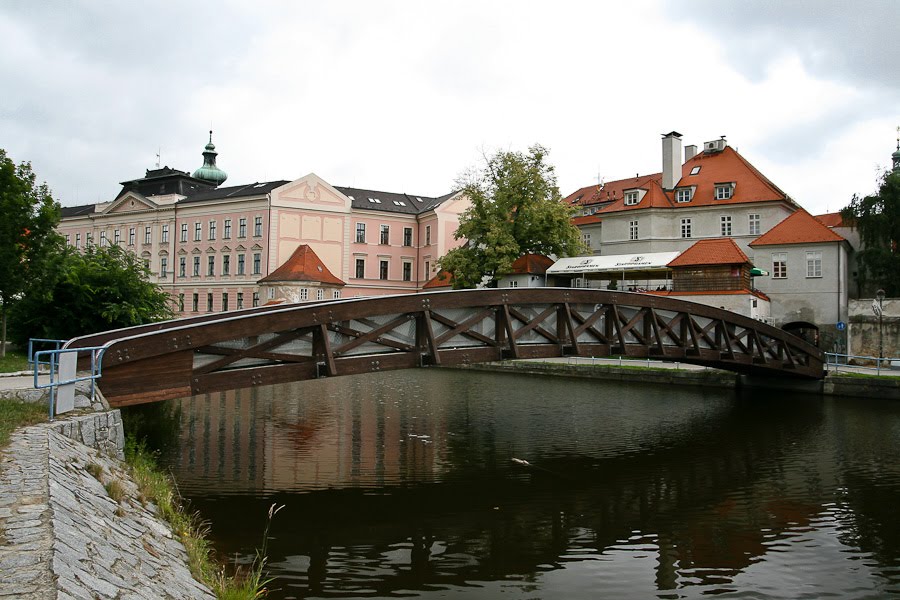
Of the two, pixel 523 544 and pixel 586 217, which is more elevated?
pixel 586 217

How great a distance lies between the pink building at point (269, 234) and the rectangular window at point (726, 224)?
21.7 m

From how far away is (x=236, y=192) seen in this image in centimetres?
6050

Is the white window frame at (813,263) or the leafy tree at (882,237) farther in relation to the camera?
the white window frame at (813,263)

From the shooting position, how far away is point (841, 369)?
3269 cm

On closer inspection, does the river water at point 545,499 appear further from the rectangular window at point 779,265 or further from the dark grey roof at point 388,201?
the dark grey roof at point 388,201

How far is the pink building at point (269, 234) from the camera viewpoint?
56906 mm

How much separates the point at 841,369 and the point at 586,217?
90.5 feet

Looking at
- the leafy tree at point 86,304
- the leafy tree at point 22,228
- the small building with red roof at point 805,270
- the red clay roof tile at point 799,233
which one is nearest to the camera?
the leafy tree at point 22,228

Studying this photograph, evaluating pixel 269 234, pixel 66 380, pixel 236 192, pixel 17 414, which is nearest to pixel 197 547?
pixel 17 414

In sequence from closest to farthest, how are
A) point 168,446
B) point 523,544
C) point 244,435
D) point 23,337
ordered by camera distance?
point 523,544, point 168,446, point 244,435, point 23,337

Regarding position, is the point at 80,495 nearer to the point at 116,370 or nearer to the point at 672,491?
the point at 116,370

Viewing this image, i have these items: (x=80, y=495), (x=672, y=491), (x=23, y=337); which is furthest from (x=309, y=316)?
(x=23, y=337)

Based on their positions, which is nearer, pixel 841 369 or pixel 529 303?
pixel 529 303

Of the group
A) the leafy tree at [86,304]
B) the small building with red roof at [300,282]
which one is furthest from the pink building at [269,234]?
the leafy tree at [86,304]
